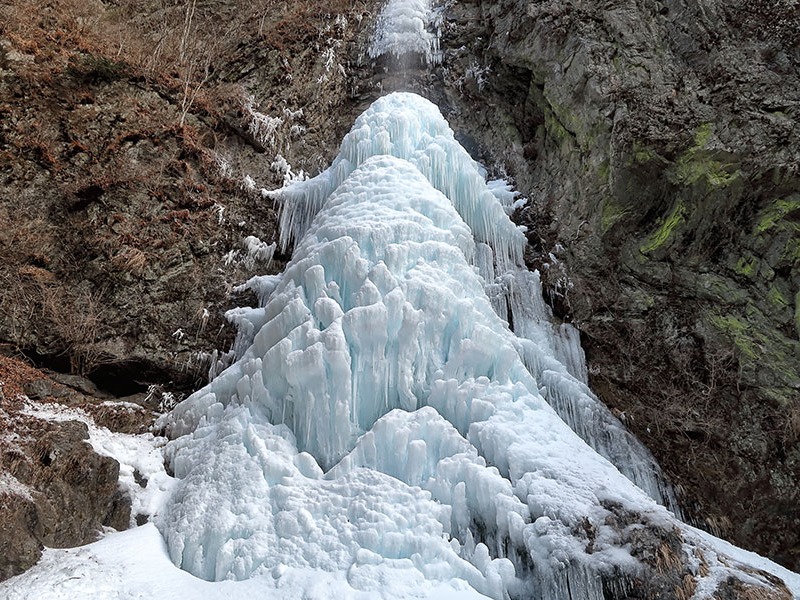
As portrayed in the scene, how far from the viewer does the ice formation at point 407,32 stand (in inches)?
497

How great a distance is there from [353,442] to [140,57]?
34.7ft

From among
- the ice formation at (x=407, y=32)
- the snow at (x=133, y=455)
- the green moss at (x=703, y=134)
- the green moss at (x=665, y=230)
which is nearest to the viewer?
the snow at (x=133, y=455)

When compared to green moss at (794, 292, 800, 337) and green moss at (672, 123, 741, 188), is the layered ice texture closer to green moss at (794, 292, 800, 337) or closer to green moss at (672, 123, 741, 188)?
green moss at (794, 292, 800, 337)

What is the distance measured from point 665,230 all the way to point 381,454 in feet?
18.1

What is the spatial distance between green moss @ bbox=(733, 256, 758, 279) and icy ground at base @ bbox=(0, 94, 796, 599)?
253 centimetres

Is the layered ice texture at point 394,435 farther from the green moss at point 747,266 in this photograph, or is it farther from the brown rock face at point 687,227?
the green moss at point 747,266

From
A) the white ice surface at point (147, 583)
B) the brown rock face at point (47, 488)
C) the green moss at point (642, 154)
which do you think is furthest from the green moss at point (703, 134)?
the brown rock face at point (47, 488)

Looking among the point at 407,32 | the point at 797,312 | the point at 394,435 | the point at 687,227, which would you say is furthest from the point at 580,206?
the point at 407,32

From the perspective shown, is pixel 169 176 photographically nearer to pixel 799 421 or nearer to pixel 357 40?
pixel 357 40

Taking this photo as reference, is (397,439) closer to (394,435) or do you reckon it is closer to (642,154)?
(394,435)

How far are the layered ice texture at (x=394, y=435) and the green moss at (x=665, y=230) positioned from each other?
72.5 inches

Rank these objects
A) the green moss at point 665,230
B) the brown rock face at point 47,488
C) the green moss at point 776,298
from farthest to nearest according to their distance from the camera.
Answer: the green moss at point 665,230 < the green moss at point 776,298 < the brown rock face at point 47,488

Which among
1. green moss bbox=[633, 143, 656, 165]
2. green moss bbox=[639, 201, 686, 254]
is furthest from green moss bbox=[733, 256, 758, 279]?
green moss bbox=[633, 143, 656, 165]

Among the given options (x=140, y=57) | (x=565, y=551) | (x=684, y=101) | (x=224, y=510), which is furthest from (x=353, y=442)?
(x=140, y=57)
